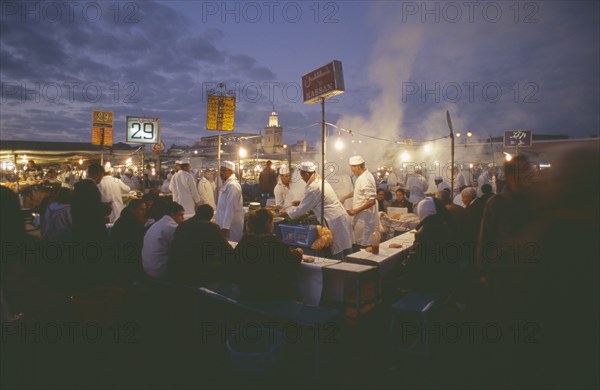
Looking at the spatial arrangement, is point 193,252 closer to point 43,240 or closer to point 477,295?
point 43,240

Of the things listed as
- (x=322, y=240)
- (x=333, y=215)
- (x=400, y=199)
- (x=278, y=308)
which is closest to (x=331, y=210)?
(x=333, y=215)

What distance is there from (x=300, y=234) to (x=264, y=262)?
141cm

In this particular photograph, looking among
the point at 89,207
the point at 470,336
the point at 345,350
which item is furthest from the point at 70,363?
the point at 470,336

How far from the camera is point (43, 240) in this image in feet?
17.6

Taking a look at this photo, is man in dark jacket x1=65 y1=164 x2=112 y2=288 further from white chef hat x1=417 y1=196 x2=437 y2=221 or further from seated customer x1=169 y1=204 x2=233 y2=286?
white chef hat x1=417 y1=196 x2=437 y2=221

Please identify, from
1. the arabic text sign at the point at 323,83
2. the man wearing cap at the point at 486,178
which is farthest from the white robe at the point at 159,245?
the man wearing cap at the point at 486,178

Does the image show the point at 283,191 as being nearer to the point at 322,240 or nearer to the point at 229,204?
the point at 229,204

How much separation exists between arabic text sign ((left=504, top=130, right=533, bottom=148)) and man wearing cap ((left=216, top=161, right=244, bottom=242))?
1068cm

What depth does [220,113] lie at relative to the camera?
803 centimetres

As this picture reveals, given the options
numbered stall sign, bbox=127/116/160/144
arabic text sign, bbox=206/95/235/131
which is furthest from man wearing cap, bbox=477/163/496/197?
numbered stall sign, bbox=127/116/160/144

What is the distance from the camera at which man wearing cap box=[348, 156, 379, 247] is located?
6.42m

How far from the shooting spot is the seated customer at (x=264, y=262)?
12.3ft

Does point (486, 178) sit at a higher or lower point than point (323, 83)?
lower

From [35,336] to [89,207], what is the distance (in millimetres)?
1859
